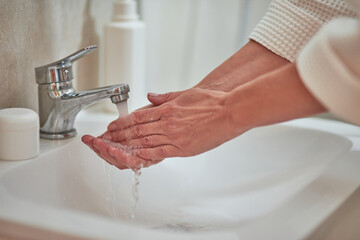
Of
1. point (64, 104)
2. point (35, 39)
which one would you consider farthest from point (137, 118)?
point (35, 39)

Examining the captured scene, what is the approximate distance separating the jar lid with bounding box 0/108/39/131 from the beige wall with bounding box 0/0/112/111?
0.23 ft

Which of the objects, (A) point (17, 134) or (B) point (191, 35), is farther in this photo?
(B) point (191, 35)

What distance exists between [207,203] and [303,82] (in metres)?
0.34

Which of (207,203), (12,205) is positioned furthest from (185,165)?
(12,205)

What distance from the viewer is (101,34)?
101cm

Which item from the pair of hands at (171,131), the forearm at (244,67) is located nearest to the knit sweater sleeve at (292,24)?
the forearm at (244,67)

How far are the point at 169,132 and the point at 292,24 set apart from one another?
0.27 metres

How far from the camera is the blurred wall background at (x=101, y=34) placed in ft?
2.47

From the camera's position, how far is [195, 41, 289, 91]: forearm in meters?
0.81

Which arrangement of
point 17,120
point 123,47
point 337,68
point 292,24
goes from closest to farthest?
1. point 337,68
2. point 17,120
3. point 292,24
4. point 123,47

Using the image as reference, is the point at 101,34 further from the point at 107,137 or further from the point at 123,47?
the point at 107,137

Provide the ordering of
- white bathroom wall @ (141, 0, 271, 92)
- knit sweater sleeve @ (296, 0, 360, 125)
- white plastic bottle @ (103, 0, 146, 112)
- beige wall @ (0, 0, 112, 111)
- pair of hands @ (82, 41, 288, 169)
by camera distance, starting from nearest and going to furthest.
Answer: knit sweater sleeve @ (296, 0, 360, 125) → pair of hands @ (82, 41, 288, 169) → beige wall @ (0, 0, 112, 111) → white plastic bottle @ (103, 0, 146, 112) → white bathroom wall @ (141, 0, 271, 92)

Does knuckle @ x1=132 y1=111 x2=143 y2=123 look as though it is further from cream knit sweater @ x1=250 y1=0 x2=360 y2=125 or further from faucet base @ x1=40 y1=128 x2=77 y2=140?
cream knit sweater @ x1=250 y1=0 x2=360 y2=125

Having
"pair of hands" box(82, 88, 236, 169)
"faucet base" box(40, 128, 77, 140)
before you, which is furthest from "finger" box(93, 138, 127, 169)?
"faucet base" box(40, 128, 77, 140)
